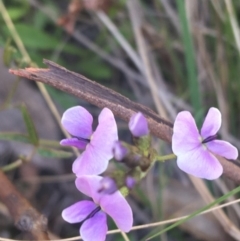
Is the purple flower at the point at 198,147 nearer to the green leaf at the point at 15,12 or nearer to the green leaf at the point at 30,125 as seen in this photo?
the green leaf at the point at 30,125

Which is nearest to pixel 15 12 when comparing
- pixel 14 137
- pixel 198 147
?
pixel 14 137

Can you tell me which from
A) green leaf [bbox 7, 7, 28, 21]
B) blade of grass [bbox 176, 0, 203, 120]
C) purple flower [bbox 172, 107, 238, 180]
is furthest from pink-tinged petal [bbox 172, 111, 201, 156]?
green leaf [bbox 7, 7, 28, 21]

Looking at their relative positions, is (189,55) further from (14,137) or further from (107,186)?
(107,186)

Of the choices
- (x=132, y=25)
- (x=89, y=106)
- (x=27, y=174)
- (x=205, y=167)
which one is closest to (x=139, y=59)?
(x=132, y=25)

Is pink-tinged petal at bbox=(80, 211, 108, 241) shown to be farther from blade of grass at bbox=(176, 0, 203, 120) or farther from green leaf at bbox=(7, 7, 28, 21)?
green leaf at bbox=(7, 7, 28, 21)

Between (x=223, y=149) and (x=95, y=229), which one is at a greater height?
(x=223, y=149)

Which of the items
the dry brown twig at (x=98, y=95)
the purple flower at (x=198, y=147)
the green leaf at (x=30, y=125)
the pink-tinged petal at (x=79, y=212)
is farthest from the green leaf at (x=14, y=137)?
the purple flower at (x=198, y=147)
